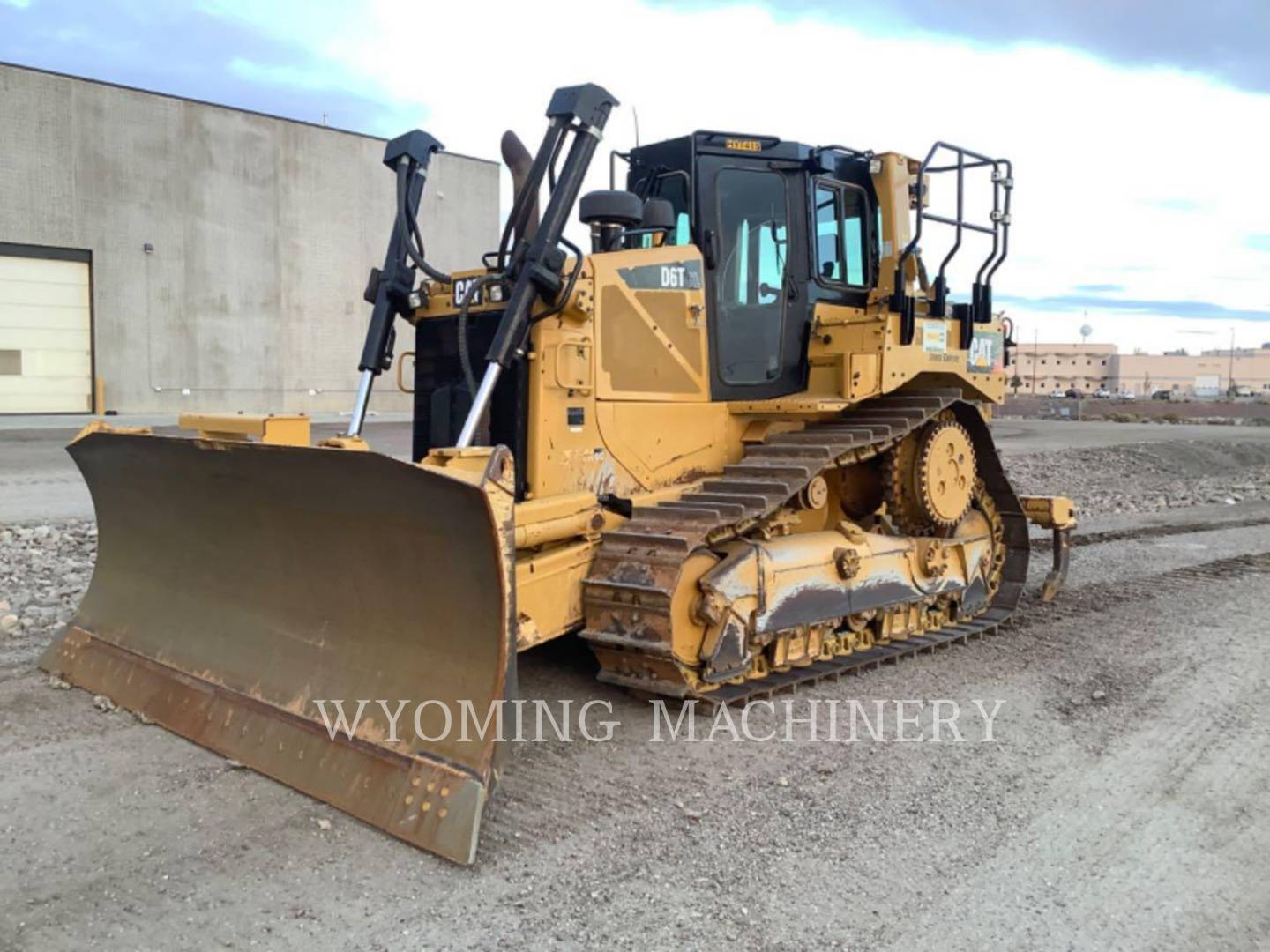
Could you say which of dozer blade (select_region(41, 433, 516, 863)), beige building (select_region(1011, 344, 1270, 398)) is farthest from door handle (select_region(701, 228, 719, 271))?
beige building (select_region(1011, 344, 1270, 398))

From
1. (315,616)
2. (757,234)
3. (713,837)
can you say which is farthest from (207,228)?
(713,837)

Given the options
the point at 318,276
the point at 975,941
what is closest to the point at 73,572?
the point at 975,941

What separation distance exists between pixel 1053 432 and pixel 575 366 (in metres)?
26.5

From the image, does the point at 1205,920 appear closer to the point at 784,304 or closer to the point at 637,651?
the point at 637,651

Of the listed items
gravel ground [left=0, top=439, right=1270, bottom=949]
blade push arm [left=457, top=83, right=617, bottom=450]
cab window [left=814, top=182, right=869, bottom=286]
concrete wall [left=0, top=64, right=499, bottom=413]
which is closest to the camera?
gravel ground [left=0, top=439, right=1270, bottom=949]

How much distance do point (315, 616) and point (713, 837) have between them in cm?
208

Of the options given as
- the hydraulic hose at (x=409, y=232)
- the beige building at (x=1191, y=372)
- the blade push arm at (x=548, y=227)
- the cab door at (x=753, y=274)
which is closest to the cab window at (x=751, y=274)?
the cab door at (x=753, y=274)

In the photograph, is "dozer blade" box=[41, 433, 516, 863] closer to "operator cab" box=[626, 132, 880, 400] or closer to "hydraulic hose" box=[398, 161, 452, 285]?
"hydraulic hose" box=[398, 161, 452, 285]

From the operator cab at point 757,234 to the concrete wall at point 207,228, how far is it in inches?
763

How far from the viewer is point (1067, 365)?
107562 mm

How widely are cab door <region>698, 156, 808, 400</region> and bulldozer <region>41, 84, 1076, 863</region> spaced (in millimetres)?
18

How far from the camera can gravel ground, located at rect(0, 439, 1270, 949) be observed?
336cm

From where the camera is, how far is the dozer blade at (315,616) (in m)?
4.04

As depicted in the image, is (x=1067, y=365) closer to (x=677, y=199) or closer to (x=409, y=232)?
(x=677, y=199)
